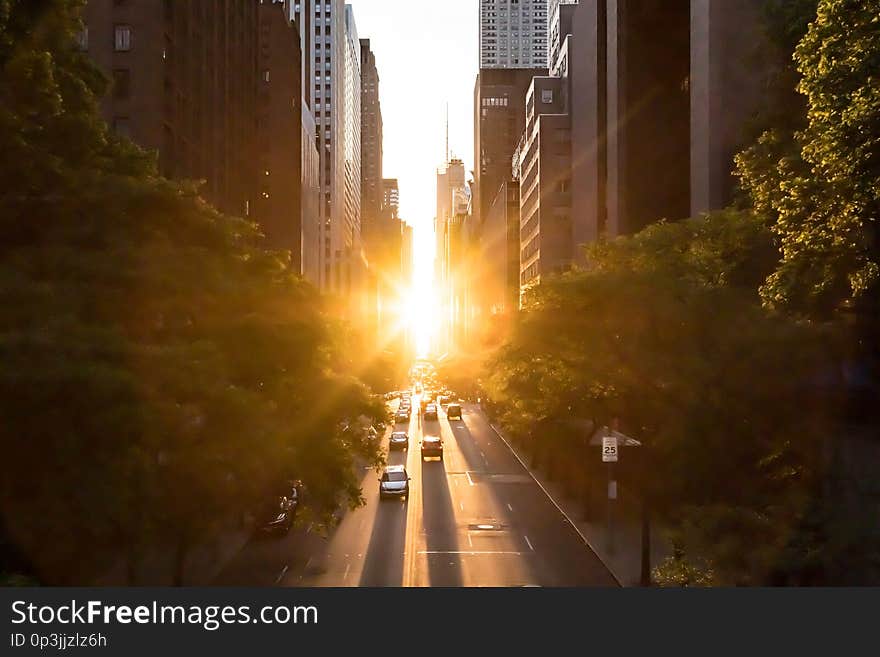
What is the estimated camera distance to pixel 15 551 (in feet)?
50.8

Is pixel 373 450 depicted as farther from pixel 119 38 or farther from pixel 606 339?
pixel 119 38

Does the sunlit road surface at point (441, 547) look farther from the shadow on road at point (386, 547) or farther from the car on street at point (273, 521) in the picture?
the car on street at point (273, 521)

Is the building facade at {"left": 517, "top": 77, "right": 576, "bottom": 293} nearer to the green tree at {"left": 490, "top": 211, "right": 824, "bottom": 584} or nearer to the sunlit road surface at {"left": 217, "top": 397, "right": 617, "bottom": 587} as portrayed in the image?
the sunlit road surface at {"left": 217, "top": 397, "right": 617, "bottom": 587}

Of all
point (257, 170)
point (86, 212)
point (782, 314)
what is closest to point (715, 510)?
point (782, 314)

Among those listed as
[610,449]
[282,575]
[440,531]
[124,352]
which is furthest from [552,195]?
[124,352]

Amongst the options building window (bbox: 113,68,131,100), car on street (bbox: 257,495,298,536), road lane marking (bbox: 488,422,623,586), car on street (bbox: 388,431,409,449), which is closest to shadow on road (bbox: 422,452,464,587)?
road lane marking (bbox: 488,422,623,586)

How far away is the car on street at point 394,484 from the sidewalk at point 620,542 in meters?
7.48

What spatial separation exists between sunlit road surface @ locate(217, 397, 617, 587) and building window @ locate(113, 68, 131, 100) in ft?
78.7

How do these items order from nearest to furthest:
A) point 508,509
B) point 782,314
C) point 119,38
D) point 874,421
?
point 782,314 < point 874,421 < point 508,509 < point 119,38

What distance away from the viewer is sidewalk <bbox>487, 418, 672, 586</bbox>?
30.3 metres

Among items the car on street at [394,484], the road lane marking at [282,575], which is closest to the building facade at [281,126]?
the car on street at [394,484]

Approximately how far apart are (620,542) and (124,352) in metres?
24.8

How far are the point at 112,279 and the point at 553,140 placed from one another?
7858 centimetres

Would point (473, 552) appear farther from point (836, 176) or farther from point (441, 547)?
point (836, 176)
